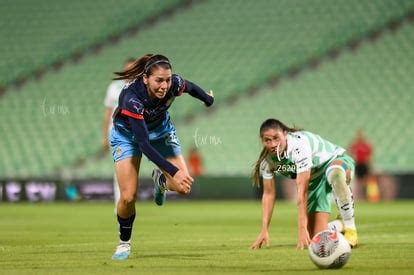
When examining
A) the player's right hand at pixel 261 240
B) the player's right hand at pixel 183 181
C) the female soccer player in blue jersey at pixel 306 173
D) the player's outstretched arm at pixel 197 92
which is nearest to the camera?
the player's right hand at pixel 183 181

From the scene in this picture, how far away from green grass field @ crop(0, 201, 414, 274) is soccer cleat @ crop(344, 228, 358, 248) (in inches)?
4.0

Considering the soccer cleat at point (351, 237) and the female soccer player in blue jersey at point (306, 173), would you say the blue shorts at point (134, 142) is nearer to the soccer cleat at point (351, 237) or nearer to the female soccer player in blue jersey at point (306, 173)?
the female soccer player in blue jersey at point (306, 173)

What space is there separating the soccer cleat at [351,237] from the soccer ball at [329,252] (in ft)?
7.13

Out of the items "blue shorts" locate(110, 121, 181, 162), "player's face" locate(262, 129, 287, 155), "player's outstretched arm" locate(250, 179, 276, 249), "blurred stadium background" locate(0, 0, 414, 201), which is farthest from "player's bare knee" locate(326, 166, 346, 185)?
"blurred stadium background" locate(0, 0, 414, 201)

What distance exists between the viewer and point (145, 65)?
809 centimetres

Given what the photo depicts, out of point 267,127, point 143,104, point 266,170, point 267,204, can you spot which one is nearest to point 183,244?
point 267,204

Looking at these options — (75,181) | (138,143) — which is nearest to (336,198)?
(138,143)

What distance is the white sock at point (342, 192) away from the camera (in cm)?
958

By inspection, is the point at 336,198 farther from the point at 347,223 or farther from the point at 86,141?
the point at 86,141

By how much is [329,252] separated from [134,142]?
7.16 ft

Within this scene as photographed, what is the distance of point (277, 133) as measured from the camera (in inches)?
346

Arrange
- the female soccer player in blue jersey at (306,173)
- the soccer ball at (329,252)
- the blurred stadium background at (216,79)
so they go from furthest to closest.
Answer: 1. the blurred stadium background at (216,79)
2. the female soccer player in blue jersey at (306,173)
3. the soccer ball at (329,252)

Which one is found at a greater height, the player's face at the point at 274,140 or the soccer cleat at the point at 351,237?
the player's face at the point at 274,140

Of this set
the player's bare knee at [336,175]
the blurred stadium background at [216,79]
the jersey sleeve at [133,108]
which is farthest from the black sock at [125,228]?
the blurred stadium background at [216,79]
